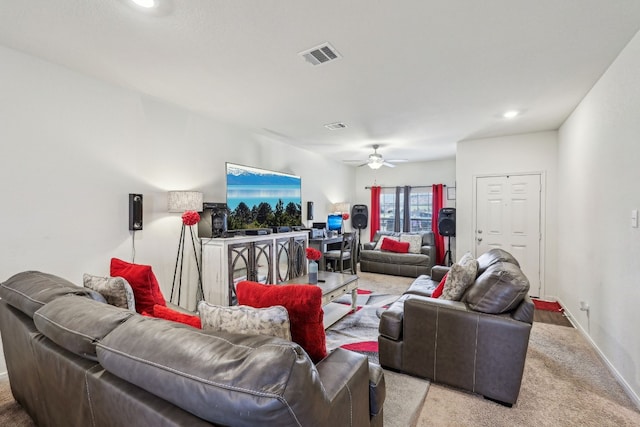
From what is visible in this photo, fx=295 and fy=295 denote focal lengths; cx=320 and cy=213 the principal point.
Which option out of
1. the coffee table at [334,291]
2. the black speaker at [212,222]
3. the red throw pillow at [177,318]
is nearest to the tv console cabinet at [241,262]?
the black speaker at [212,222]

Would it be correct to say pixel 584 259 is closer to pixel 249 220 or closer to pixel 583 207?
pixel 583 207

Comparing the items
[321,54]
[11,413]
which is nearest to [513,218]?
[321,54]

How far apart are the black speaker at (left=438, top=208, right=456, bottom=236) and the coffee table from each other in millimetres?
2934

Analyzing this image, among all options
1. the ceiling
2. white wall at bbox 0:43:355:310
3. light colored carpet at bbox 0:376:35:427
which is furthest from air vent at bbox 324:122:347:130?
light colored carpet at bbox 0:376:35:427

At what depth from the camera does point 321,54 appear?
2268 mm

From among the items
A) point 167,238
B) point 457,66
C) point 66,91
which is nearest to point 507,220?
point 457,66

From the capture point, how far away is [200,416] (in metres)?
0.81

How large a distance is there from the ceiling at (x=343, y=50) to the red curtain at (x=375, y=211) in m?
3.73

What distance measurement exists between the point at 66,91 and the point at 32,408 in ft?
7.80

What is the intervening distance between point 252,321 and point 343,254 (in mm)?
4603

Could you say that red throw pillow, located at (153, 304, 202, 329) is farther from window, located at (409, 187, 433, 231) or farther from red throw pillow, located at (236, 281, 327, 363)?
window, located at (409, 187, 433, 231)

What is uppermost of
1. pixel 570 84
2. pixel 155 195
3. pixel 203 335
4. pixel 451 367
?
pixel 570 84

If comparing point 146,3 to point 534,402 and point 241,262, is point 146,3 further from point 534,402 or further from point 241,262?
point 534,402

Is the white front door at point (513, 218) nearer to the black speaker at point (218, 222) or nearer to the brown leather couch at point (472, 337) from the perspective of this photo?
the brown leather couch at point (472, 337)
